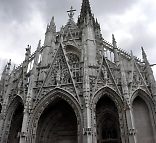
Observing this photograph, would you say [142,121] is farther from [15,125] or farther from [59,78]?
[15,125]

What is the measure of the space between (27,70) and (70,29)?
11142 millimetres

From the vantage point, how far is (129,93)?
1504 centimetres

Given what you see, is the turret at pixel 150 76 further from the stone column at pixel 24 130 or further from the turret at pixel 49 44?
the stone column at pixel 24 130

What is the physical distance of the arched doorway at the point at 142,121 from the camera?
14484 millimetres

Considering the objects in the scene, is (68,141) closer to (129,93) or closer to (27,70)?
(129,93)

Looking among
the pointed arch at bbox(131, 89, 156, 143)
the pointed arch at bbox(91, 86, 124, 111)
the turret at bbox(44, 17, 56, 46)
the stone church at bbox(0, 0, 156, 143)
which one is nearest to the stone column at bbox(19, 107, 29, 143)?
the stone church at bbox(0, 0, 156, 143)

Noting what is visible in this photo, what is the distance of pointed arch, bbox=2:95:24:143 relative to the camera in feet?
52.1

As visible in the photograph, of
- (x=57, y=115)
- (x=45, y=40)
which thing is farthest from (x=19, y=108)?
(x=45, y=40)

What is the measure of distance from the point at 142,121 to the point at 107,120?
9.25ft

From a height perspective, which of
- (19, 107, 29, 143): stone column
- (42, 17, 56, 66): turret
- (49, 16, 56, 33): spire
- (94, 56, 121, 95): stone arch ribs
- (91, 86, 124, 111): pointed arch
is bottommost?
(19, 107, 29, 143): stone column

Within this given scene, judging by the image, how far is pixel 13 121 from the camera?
57.0 feet

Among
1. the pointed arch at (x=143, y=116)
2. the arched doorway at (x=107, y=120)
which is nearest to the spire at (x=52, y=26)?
the arched doorway at (x=107, y=120)

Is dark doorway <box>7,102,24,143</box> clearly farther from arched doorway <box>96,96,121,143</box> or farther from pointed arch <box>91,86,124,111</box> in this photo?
arched doorway <box>96,96,121,143</box>

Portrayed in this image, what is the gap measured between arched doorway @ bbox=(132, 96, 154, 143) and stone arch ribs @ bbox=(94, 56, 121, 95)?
101 inches
